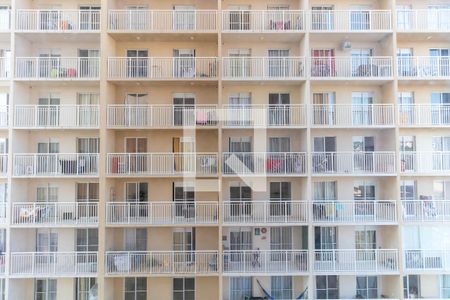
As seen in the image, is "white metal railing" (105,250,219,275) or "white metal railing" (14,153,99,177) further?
"white metal railing" (14,153,99,177)

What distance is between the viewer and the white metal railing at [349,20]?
6.85m

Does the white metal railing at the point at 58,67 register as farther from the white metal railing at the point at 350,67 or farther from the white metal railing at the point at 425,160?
the white metal railing at the point at 425,160

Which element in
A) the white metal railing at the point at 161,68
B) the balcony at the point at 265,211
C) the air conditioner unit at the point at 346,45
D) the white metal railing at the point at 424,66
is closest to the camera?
the balcony at the point at 265,211

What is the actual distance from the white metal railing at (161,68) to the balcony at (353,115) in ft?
7.14

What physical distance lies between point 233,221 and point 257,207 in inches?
22.4

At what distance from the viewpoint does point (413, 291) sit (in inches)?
273

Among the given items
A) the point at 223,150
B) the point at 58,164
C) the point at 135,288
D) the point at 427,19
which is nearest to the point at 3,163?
the point at 58,164

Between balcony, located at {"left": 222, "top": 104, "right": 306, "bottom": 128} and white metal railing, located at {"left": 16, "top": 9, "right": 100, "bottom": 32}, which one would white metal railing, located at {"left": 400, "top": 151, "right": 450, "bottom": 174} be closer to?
balcony, located at {"left": 222, "top": 104, "right": 306, "bottom": 128}

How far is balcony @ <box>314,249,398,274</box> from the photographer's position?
6.48 metres

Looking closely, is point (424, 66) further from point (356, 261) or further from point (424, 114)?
point (356, 261)

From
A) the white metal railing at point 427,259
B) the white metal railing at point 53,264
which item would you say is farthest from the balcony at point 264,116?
the white metal railing at point 53,264

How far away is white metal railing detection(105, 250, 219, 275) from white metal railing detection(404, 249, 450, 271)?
3.63m

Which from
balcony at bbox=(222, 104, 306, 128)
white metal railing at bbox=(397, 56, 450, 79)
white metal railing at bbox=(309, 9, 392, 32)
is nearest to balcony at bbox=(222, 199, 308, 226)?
balcony at bbox=(222, 104, 306, 128)

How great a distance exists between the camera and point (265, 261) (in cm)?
661
